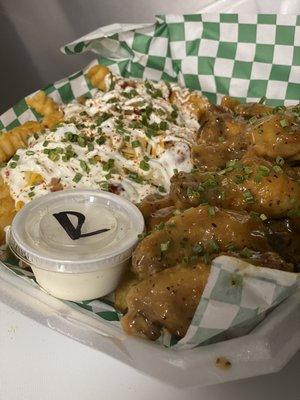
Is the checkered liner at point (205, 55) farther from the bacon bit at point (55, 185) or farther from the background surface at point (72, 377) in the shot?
the background surface at point (72, 377)

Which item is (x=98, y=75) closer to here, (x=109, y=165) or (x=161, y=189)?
(x=109, y=165)

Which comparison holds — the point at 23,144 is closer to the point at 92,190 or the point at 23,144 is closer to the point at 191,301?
the point at 92,190

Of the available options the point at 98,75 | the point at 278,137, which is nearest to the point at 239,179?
the point at 278,137

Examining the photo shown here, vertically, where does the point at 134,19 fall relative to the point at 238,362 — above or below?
above

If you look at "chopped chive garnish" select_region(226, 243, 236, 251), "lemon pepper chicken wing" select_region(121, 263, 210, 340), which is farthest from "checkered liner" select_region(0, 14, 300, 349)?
"lemon pepper chicken wing" select_region(121, 263, 210, 340)

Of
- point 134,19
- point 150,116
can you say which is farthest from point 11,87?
point 150,116

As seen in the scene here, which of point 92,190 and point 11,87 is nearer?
point 92,190
